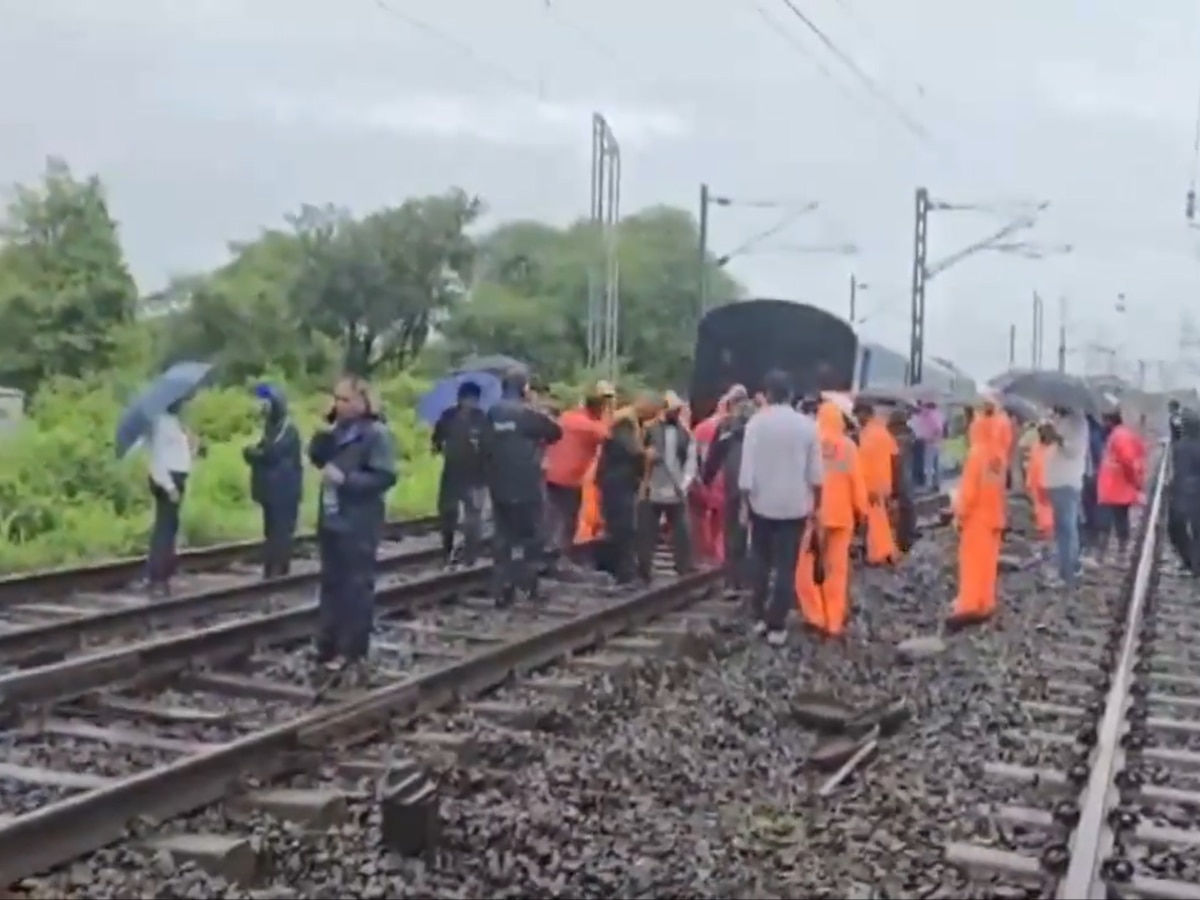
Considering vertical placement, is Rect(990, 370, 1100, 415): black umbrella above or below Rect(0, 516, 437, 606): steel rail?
above

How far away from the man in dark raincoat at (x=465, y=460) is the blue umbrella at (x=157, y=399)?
8.37 ft

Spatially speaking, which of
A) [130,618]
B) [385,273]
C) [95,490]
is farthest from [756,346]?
[385,273]

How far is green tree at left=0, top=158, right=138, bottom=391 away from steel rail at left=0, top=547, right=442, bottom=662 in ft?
81.9

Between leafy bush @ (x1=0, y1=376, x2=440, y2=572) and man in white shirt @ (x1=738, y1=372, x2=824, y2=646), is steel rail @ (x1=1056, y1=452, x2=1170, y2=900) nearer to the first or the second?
man in white shirt @ (x1=738, y1=372, x2=824, y2=646)

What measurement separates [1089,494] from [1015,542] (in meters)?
2.37

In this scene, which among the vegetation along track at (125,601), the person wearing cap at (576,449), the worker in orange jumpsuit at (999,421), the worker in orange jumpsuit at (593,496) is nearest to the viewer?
the vegetation along track at (125,601)

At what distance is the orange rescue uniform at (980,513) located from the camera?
1330 cm

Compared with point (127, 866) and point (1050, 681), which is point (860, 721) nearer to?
point (1050, 681)

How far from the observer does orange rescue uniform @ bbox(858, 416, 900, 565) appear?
15.6m

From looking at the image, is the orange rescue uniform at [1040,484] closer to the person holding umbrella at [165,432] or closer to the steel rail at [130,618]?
the steel rail at [130,618]

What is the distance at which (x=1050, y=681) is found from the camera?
10.9 m

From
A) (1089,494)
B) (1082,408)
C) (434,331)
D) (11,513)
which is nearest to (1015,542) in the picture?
(1089,494)

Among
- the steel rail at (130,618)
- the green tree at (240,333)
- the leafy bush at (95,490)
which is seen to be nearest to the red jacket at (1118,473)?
the leafy bush at (95,490)

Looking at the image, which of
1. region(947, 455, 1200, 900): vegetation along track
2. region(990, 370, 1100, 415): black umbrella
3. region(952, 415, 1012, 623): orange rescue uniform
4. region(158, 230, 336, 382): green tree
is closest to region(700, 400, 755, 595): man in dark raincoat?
region(952, 415, 1012, 623): orange rescue uniform
